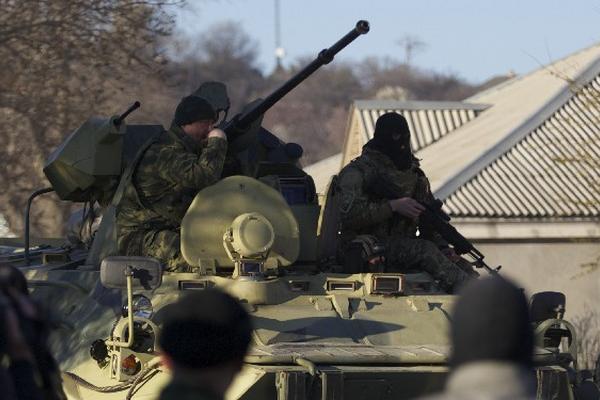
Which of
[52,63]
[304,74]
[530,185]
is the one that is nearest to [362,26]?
[304,74]

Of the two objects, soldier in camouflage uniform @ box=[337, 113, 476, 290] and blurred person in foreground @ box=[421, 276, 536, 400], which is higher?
soldier in camouflage uniform @ box=[337, 113, 476, 290]

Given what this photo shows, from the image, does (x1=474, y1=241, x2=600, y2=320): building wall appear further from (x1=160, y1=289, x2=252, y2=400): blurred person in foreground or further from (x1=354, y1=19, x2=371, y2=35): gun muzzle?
(x1=160, y1=289, x2=252, y2=400): blurred person in foreground

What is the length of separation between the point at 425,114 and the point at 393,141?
71.3 ft

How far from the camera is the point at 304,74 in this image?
10.4 metres

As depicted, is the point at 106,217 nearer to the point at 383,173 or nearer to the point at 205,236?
the point at 205,236

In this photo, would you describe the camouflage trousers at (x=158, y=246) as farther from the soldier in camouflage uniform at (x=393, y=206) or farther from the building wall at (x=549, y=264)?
the building wall at (x=549, y=264)

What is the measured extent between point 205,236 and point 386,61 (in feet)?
352

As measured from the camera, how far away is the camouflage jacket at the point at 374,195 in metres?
10.7

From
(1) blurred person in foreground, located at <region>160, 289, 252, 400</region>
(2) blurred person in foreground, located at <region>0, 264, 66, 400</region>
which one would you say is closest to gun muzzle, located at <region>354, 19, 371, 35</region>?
(2) blurred person in foreground, located at <region>0, 264, 66, 400</region>

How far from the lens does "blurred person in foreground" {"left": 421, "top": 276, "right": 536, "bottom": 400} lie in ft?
14.2

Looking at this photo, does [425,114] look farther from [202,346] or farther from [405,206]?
[202,346]

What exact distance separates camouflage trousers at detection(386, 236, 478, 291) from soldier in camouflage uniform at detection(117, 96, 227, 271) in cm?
139

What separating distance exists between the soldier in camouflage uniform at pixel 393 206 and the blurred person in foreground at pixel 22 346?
3574 mm

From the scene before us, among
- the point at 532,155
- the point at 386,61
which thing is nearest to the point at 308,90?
the point at 386,61
